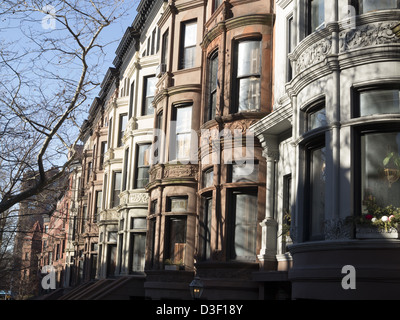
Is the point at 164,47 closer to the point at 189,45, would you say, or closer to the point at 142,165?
the point at 189,45

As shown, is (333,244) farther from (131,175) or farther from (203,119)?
(131,175)

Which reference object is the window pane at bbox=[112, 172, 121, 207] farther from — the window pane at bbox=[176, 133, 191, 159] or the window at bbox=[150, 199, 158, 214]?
the window pane at bbox=[176, 133, 191, 159]

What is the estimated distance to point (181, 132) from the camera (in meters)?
22.8

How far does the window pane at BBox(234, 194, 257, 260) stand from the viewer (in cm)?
1767

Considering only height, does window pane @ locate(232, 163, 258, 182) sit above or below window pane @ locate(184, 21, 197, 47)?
below

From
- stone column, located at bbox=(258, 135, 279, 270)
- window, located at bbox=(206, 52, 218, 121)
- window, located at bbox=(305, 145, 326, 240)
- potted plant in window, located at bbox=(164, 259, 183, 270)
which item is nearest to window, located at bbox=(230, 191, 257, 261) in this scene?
stone column, located at bbox=(258, 135, 279, 270)

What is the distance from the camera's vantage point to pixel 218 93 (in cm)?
1947

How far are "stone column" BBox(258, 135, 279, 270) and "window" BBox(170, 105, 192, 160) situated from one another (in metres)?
5.32

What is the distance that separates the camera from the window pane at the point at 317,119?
1313 cm

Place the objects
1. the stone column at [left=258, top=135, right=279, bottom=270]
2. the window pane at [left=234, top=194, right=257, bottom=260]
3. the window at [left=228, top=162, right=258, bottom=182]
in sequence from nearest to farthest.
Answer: the stone column at [left=258, top=135, right=279, bottom=270] → the window pane at [left=234, top=194, right=257, bottom=260] → the window at [left=228, top=162, right=258, bottom=182]

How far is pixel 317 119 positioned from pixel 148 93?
56.7 feet

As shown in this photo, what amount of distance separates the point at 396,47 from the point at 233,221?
8.14m

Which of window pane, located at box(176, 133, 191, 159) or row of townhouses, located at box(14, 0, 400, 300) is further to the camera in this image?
window pane, located at box(176, 133, 191, 159)
